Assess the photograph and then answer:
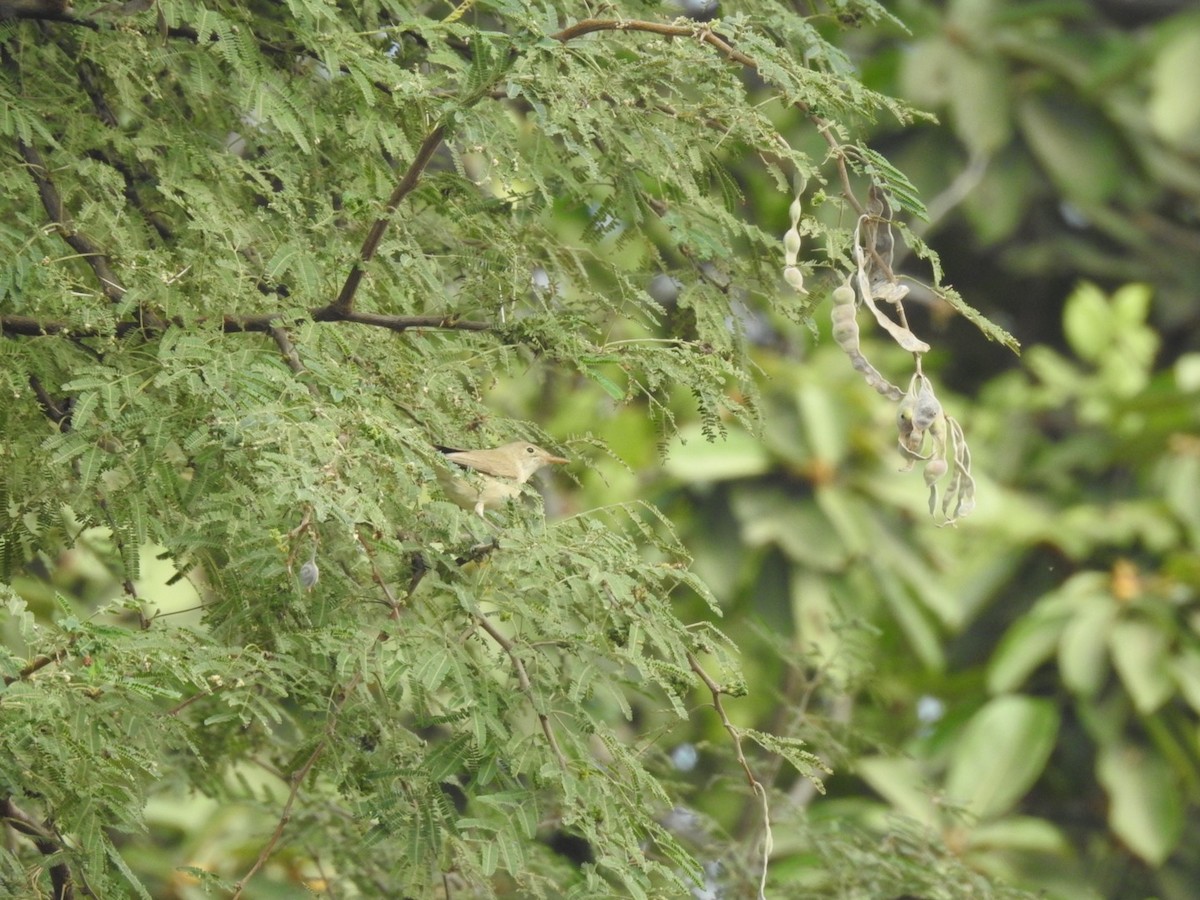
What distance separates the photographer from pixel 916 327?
29.5ft

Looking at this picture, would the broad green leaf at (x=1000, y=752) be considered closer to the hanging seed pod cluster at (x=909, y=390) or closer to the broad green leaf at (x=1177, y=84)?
the broad green leaf at (x=1177, y=84)

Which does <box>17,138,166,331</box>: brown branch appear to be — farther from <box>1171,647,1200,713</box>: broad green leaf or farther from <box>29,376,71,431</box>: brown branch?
<box>1171,647,1200,713</box>: broad green leaf

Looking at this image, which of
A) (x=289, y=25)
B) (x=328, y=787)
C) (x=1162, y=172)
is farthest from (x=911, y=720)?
(x=289, y=25)

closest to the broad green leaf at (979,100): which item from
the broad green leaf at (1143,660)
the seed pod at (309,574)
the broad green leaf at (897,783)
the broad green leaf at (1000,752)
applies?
the broad green leaf at (1143,660)

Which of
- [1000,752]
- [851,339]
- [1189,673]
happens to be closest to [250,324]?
[851,339]

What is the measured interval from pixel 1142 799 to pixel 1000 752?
0.93m

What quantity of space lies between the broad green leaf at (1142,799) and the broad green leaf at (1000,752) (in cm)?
57

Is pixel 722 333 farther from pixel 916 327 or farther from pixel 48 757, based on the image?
pixel 916 327

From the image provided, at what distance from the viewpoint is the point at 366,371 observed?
2.81 meters

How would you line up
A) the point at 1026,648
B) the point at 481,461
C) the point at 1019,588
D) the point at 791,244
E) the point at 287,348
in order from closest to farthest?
the point at 791,244 → the point at 287,348 → the point at 481,461 → the point at 1026,648 → the point at 1019,588

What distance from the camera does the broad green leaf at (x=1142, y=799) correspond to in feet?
21.6

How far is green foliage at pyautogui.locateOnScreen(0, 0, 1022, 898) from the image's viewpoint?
8.08 ft

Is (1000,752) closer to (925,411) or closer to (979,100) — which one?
(979,100)

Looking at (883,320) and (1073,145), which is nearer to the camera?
(883,320)
